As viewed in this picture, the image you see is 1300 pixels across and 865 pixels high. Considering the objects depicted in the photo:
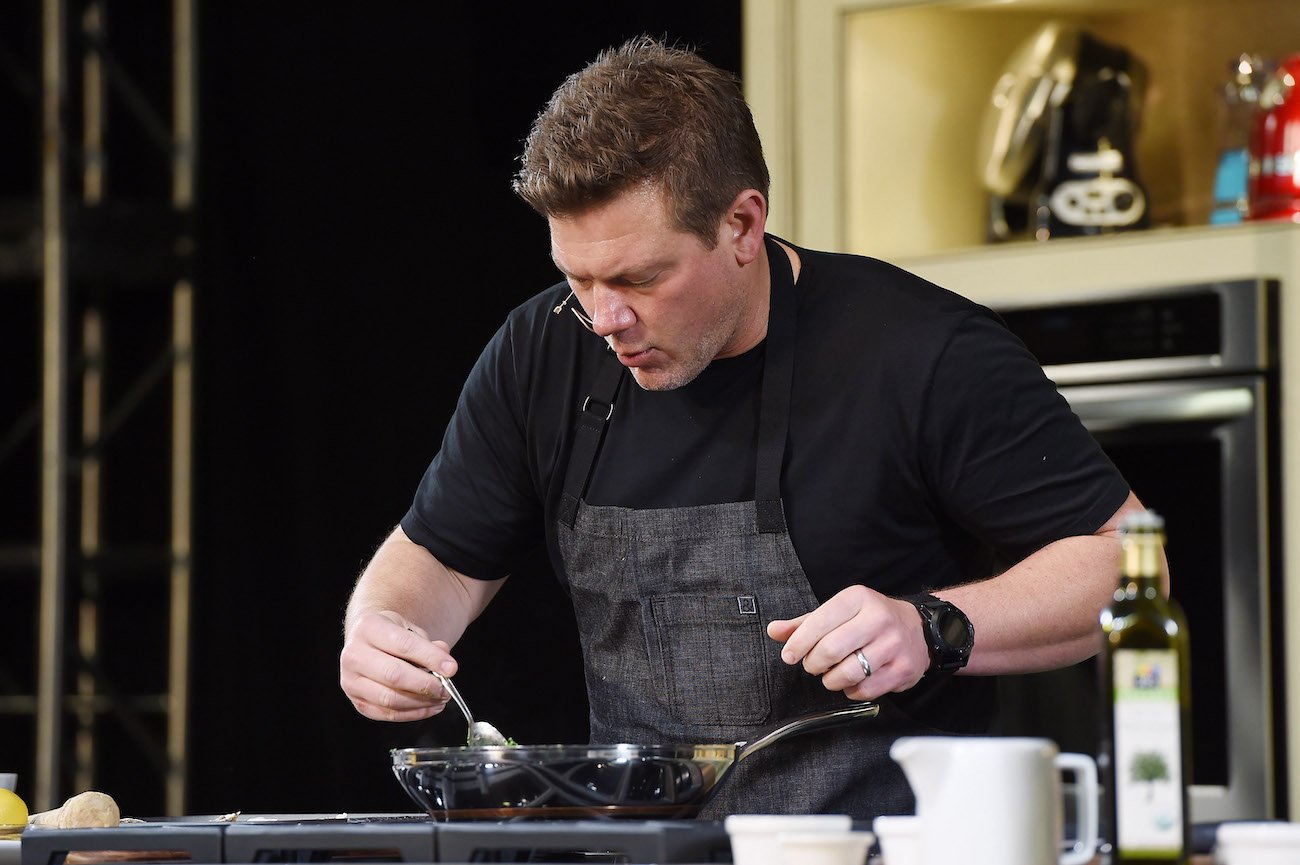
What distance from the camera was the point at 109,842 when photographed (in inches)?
47.6

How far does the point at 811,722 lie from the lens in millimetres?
1467

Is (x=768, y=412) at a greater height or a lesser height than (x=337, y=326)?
lesser

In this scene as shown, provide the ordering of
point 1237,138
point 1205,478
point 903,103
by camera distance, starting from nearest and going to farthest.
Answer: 1. point 1205,478
2. point 1237,138
3. point 903,103

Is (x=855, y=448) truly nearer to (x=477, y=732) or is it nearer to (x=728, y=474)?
(x=728, y=474)

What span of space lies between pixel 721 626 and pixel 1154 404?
0.90m

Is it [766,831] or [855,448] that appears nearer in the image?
[766,831]

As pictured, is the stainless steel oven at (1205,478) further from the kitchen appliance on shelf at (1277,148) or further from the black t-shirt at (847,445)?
the black t-shirt at (847,445)

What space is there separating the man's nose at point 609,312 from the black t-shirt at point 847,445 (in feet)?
0.54

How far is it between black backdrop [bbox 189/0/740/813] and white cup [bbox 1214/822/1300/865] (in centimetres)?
210

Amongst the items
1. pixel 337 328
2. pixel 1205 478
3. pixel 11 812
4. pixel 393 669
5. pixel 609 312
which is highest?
pixel 337 328

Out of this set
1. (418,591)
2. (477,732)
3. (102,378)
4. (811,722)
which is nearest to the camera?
(811,722)

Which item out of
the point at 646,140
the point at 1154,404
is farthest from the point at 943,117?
the point at 646,140

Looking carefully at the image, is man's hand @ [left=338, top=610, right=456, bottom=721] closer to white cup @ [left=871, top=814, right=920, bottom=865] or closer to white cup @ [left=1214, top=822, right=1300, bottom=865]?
white cup @ [left=871, top=814, right=920, bottom=865]

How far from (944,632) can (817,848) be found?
1.82ft
